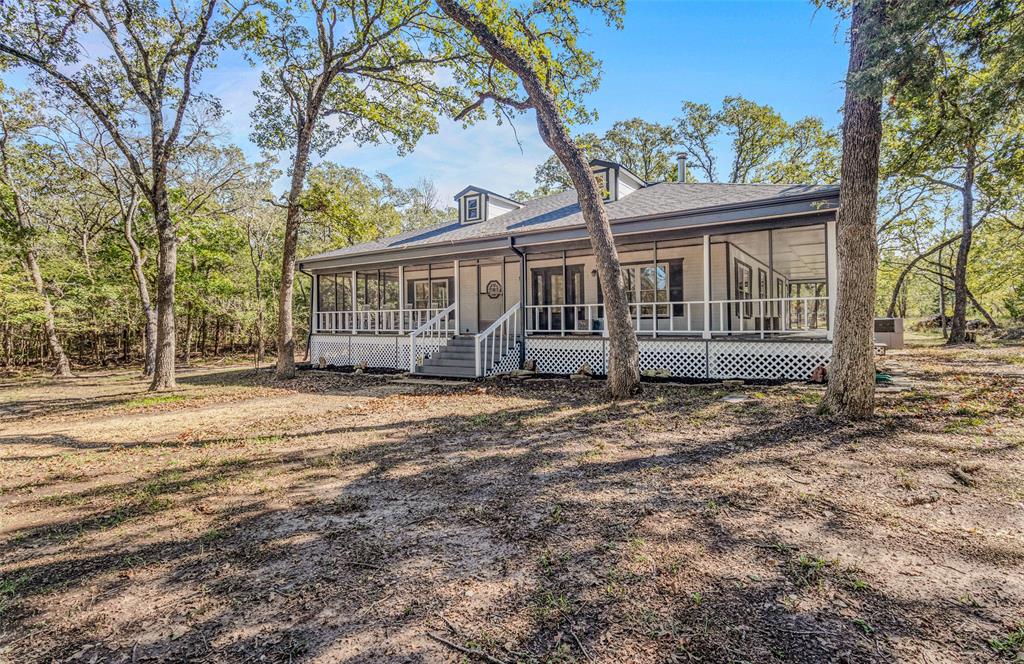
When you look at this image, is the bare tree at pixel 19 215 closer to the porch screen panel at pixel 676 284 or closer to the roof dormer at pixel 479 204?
the roof dormer at pixel 479 204

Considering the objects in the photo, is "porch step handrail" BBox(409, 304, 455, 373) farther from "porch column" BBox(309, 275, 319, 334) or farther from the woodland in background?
"porch column" BBox(309, 275, 319, 334)

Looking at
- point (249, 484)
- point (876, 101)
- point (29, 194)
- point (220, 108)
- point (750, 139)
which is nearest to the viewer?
point (249, 484)

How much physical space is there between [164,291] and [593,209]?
10.3 meters

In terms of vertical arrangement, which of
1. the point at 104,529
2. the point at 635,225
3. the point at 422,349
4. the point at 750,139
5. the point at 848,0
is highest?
the point at 750,139

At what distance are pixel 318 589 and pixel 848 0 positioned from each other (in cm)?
968

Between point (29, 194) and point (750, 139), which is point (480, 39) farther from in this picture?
point (750, 139)

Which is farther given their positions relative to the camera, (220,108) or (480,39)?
(220,108)

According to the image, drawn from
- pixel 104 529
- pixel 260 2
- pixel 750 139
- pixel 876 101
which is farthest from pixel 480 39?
pixel 750 139

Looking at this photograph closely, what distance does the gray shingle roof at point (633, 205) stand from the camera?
10352 mm

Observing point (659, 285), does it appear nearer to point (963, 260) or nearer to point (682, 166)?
point (682, 166)

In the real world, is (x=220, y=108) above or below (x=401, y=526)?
above

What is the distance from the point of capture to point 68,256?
1803 cm

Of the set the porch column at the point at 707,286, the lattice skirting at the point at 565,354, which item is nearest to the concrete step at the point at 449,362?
the lattice skirting at the point at 565,354

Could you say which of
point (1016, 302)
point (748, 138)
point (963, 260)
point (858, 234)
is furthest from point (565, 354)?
point (1016, 302)
